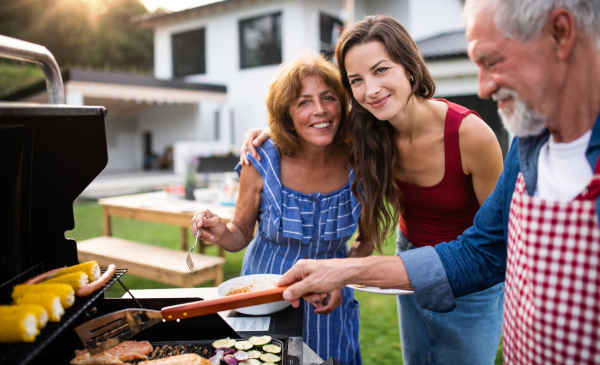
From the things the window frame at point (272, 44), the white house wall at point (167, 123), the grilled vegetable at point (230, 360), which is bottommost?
the grilled vegetable at point (230, 360)

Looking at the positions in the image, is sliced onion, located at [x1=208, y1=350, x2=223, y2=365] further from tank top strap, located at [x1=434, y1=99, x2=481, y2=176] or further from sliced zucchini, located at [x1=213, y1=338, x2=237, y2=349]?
tank top strap, located at [x1=434, y1=99, x2=481, y2=176]

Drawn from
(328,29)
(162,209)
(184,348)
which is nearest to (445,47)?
(328,29)

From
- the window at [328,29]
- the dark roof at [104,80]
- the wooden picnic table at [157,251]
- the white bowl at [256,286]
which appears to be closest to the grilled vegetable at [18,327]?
the white bowl at [256,286]

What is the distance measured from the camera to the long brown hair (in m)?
2.07

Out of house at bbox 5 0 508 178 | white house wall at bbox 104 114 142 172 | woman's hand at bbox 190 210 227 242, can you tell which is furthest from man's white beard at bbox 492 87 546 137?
white house wall at bbox 104 114 142 172

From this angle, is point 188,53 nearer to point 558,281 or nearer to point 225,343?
point 225,343

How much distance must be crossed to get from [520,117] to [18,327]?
55.1 inches

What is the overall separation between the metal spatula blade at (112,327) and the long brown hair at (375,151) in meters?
1.26

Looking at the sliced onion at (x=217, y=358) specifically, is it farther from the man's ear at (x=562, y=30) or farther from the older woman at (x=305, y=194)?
the man's ear at (x=562, y=30)

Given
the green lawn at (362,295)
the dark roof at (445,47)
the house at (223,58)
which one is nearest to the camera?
the green lawn at (362,295)

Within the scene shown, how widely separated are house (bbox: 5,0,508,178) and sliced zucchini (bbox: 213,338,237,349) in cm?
978

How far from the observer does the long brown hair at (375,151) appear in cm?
207

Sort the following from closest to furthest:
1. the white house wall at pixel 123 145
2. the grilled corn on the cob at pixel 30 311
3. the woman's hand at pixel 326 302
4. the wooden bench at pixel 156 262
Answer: the grilled corn on the cob at pixel 30 311 < the woman's hand at pixel 326 302 < the wooden bench at pixel 156 262 < the white house wall at pixel 123 145

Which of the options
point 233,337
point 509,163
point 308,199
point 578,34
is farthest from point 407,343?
point 578,34
